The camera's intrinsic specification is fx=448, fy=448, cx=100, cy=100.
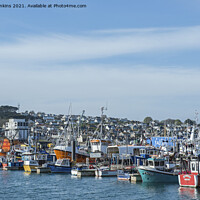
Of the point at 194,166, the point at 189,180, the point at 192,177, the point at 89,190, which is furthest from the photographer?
the point at 89,190

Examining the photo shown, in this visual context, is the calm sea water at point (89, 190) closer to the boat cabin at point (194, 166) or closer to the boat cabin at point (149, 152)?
the boat cabin at point (194, 166)

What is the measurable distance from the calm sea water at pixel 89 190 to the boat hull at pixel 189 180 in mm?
609

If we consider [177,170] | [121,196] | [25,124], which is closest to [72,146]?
[177,170]

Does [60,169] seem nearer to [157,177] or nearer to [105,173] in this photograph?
[105,173]

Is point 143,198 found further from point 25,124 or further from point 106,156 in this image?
point 25,124

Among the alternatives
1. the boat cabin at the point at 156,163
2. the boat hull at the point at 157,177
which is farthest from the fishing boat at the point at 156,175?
the boat cabin at the point at 156,163

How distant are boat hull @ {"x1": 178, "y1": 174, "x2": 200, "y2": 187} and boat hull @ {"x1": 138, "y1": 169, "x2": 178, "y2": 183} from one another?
5.81m

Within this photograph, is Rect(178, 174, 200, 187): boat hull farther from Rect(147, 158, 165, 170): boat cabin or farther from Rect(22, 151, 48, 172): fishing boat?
Rect(22, 151, 48, 172): fishing boat

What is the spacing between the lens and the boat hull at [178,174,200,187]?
5419cm

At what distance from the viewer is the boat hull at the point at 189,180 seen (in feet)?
178

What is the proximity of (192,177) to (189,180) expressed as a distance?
53 cm

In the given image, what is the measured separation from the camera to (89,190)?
58562 millimetres

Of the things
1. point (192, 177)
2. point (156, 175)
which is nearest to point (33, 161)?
point (156, 175)

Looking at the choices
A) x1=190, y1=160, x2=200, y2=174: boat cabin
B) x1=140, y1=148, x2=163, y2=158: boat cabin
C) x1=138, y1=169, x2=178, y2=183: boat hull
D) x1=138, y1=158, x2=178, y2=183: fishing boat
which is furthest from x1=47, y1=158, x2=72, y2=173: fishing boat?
x1=190, y1=160, x2=200, y2=174: boat cabin
